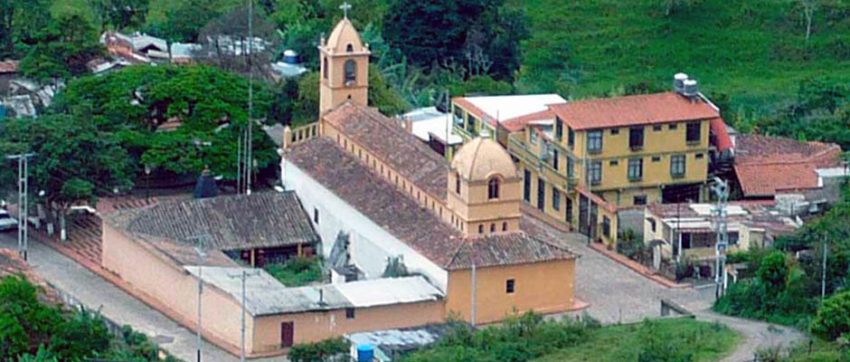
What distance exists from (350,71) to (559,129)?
17.6ft

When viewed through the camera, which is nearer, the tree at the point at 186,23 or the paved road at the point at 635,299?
the paved road at the point at 635,299

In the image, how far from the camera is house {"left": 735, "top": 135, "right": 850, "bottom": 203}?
202 ft

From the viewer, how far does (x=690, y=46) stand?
269 ft

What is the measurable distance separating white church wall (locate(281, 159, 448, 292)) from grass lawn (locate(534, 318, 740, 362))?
4087 mm

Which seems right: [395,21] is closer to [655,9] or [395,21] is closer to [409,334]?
[655,9]

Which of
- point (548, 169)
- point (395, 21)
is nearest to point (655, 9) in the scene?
point (395, 21)

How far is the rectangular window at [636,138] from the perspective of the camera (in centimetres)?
6169

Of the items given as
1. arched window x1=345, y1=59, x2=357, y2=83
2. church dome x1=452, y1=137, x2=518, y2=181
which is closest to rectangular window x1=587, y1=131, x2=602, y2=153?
arched window x1=345, y1=59, x2=357, y2=83

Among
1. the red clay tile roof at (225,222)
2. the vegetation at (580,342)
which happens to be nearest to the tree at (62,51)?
the red clay tile roof at (225,222)

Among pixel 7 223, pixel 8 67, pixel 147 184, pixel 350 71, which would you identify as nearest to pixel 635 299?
pixel 350 71

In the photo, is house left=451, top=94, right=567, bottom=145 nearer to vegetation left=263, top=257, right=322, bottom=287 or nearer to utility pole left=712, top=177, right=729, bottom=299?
utility pole left=712, top=177, right=729, bottom=299

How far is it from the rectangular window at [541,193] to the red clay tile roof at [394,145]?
13.2 ft

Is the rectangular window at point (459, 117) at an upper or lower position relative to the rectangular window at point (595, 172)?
upper

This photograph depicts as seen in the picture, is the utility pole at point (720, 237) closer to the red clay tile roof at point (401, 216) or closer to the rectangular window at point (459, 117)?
the red clay tile roof at point (401, 216)
